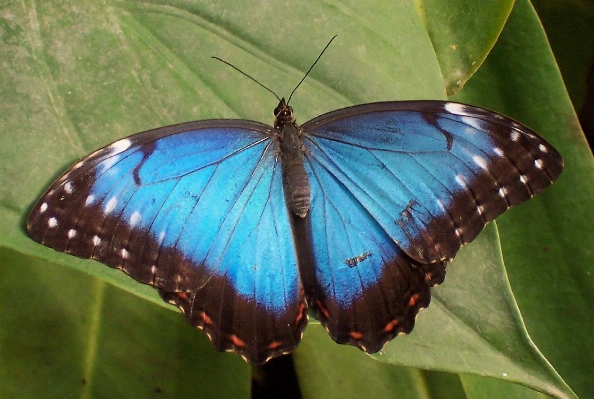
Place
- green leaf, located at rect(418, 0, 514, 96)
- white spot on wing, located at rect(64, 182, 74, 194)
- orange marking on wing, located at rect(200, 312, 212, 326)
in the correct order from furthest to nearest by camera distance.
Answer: green leaf, located at rect(418, 0, 514, 96)
orange marking on wing, located at rect(200, 312, 212, 326)
white spot on wing, located at rect(64, 182, 74, 194)

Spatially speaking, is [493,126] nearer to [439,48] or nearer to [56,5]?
[439,48]

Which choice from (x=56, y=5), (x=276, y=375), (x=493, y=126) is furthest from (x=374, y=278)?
(x=56, y=5)

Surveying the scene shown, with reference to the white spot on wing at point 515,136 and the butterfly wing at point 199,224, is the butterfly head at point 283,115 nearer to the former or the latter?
the butterfly wing at point 199,224

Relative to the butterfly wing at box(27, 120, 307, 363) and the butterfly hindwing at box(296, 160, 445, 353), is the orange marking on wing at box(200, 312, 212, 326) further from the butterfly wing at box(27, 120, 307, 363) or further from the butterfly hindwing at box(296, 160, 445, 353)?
the butterfly hindwing at box(296, 160, 445, 353)

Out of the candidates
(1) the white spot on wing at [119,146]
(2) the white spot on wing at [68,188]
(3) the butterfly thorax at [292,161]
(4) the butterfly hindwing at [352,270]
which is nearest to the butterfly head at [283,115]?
(3) the butterfly thorax at [292,161]

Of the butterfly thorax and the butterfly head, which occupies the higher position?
the butterfly head

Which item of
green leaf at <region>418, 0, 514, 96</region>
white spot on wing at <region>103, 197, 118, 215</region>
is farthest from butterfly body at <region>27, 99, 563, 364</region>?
green leaf at <region>418, 0, 514, 96</region>

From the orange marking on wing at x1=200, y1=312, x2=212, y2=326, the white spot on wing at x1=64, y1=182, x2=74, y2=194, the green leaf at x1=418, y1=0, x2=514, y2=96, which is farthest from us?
the green leaf at x1=418, y1=0, x2=514, y2=96
